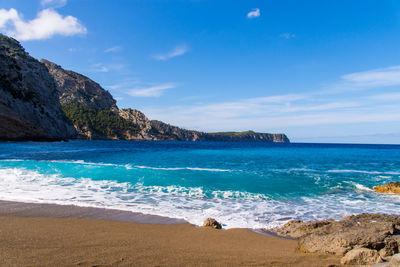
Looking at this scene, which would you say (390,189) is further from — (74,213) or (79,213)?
(74,213)

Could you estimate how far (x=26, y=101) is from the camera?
5038 centimetres

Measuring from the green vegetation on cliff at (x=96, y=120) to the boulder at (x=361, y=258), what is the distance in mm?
118847

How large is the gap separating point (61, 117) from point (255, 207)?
71685 mm

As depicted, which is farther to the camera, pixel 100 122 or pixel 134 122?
pixel 134 122

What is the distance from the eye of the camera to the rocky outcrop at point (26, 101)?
1797 inches

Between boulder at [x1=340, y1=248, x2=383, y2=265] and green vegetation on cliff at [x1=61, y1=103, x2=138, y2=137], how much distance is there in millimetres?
118847

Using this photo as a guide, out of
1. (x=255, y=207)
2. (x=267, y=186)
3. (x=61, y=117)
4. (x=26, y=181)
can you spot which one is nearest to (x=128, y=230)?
(x=255, y=207)

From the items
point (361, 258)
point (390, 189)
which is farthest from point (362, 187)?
point (361, 258)

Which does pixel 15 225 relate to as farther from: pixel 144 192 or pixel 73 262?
pixel 144 192

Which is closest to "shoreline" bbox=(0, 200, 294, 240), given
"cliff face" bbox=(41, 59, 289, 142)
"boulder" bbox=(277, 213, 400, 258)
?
"boulder" bbox=(277, 213, 400, 258)

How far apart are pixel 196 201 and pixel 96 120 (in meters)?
122

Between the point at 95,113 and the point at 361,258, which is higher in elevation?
the point at 95,113

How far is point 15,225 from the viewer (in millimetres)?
5641

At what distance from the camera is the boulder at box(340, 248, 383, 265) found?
388cm
